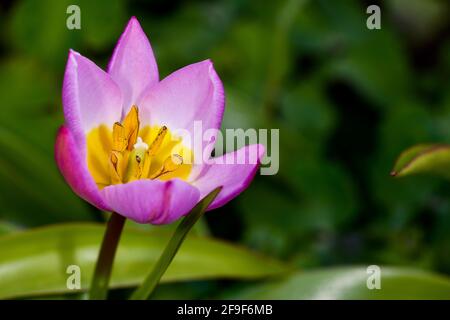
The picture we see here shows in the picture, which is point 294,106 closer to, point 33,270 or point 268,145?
point 268,145

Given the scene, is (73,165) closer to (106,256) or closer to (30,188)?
(106,256)

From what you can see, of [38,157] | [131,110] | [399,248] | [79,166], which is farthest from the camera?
[399,248]

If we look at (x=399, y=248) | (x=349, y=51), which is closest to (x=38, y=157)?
(x=399, y=248)

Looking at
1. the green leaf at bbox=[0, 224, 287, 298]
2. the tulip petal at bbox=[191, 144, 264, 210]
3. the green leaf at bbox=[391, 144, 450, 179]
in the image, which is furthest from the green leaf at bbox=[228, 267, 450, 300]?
the tulip petal at bbox=[191, 144, 264, 210]

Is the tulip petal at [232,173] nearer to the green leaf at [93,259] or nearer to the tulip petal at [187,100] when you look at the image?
the tulip petal at [187,100]

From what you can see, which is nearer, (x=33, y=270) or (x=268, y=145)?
(x=33, y=270)

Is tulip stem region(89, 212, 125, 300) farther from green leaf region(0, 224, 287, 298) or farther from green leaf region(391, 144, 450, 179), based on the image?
green leaf region(391, 144, 450, 179)
